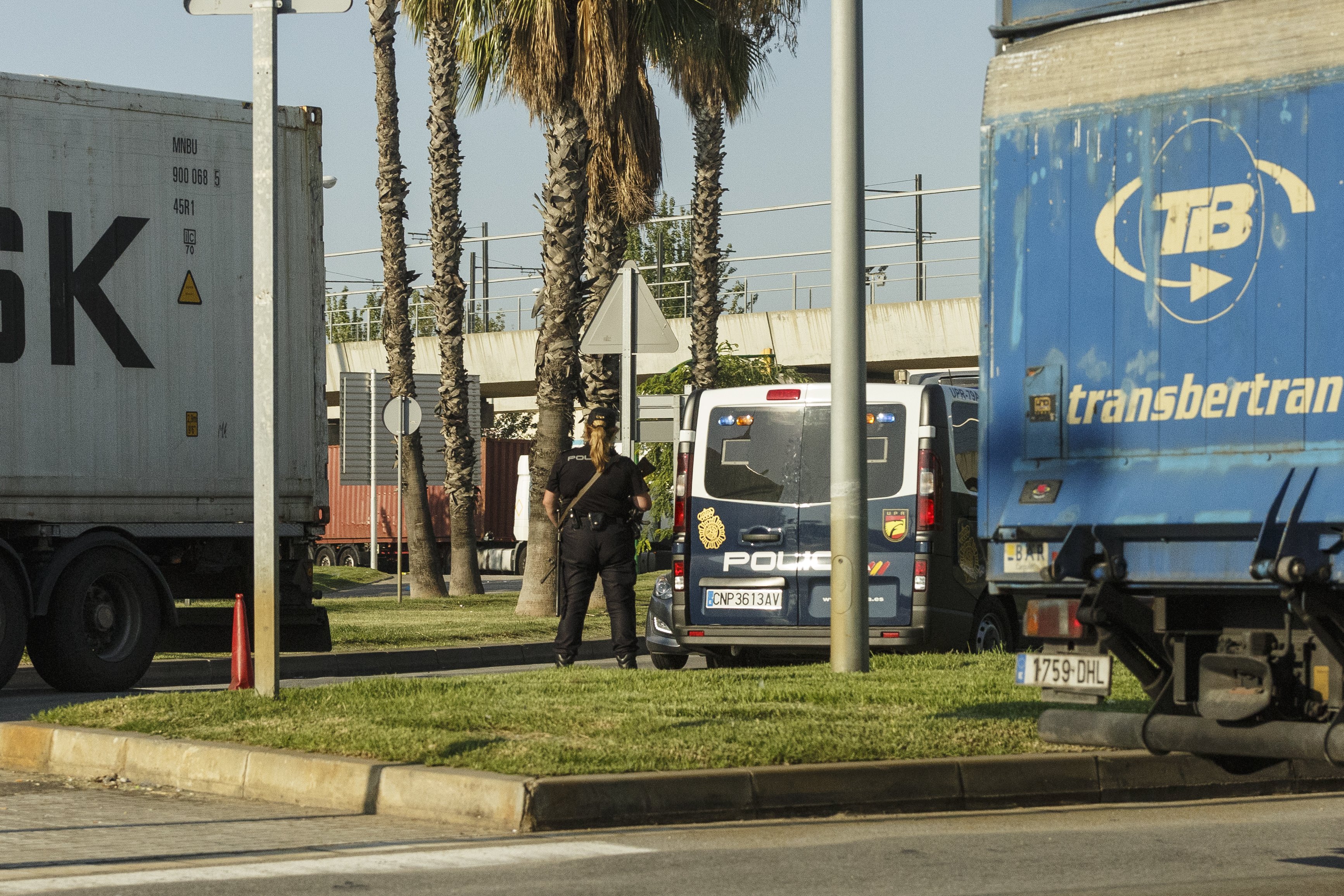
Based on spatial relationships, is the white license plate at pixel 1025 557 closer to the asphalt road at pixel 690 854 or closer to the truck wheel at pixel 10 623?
the asphalt road at pixel 690 854

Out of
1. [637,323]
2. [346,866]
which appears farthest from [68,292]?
[346,866]

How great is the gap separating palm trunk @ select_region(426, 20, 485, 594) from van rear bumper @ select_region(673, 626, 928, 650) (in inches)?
478

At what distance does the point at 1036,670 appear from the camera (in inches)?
250

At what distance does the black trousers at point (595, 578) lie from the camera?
12.5m

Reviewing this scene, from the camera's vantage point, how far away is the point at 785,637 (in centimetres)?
1275

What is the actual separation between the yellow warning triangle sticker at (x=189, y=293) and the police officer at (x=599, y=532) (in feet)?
10.0

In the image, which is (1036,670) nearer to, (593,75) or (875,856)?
(875,856)

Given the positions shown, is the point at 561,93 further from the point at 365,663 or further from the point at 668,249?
the point at 668,249

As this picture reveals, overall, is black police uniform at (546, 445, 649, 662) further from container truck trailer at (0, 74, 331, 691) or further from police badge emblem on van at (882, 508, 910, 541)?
container truck trailer at (0, 74, 331, 691)

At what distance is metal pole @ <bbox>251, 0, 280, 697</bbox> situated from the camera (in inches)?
383

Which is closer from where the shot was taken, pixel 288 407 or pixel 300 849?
pixel 300 849

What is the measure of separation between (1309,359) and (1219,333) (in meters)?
0.32

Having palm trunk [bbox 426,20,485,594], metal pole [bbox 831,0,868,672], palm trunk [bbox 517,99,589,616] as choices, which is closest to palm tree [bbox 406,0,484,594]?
palm trunk [bbox 426,20,485,594]

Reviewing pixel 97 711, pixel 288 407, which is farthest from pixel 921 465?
pixel 97 711
